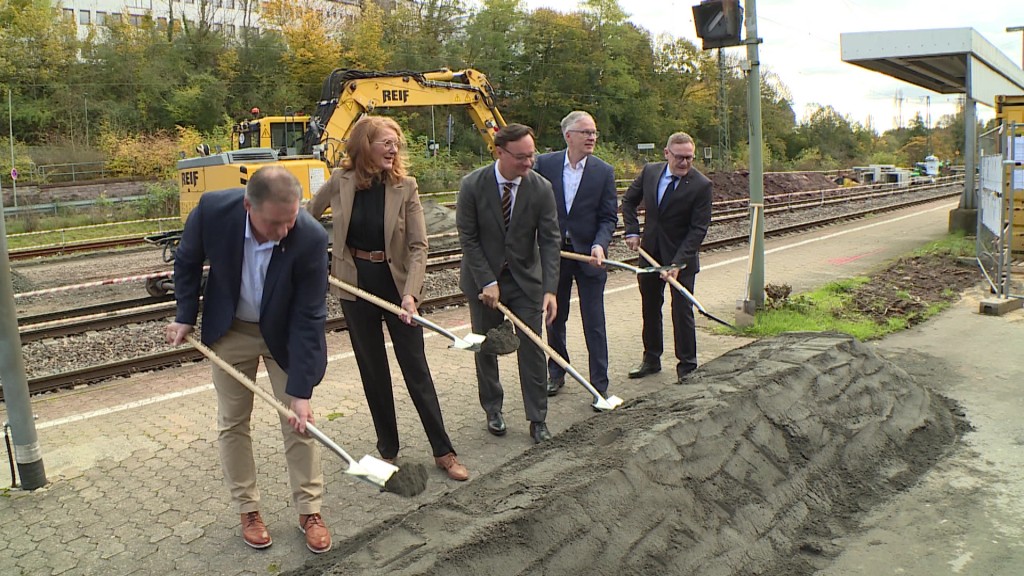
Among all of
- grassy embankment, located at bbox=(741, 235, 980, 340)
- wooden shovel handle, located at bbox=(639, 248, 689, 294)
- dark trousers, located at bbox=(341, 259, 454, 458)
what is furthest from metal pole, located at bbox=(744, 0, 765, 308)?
dark trousers, located at bbox=(341, 259, 454, 458)

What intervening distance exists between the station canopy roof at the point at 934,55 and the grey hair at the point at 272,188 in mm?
14343

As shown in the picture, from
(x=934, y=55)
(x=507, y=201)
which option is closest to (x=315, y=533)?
(x=507, y=201)

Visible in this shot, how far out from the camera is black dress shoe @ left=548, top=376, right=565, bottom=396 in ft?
19.9

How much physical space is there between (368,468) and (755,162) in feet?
20.4

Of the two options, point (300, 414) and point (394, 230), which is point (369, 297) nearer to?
point (394, 230)

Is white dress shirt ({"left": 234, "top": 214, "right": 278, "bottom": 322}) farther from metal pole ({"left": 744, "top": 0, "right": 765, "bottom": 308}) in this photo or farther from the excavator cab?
the excavator cab

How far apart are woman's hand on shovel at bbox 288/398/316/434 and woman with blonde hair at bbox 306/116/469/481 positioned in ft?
2.86

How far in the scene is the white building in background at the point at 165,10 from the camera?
165 feet

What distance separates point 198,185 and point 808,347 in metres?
12.1

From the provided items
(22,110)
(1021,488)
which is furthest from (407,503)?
(22,110)

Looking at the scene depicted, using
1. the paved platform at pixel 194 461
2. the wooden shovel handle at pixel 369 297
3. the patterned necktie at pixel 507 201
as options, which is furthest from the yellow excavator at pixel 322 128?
the wooden shovel handle at pixel 369 297

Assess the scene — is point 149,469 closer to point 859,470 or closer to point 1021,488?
point 859,470

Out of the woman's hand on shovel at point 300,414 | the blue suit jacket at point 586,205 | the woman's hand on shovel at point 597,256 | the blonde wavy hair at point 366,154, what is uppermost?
the blonde wavy hair at point 366,154

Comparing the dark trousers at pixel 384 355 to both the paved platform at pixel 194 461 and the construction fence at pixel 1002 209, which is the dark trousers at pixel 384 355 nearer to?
the paved platform at pixel 194 461
